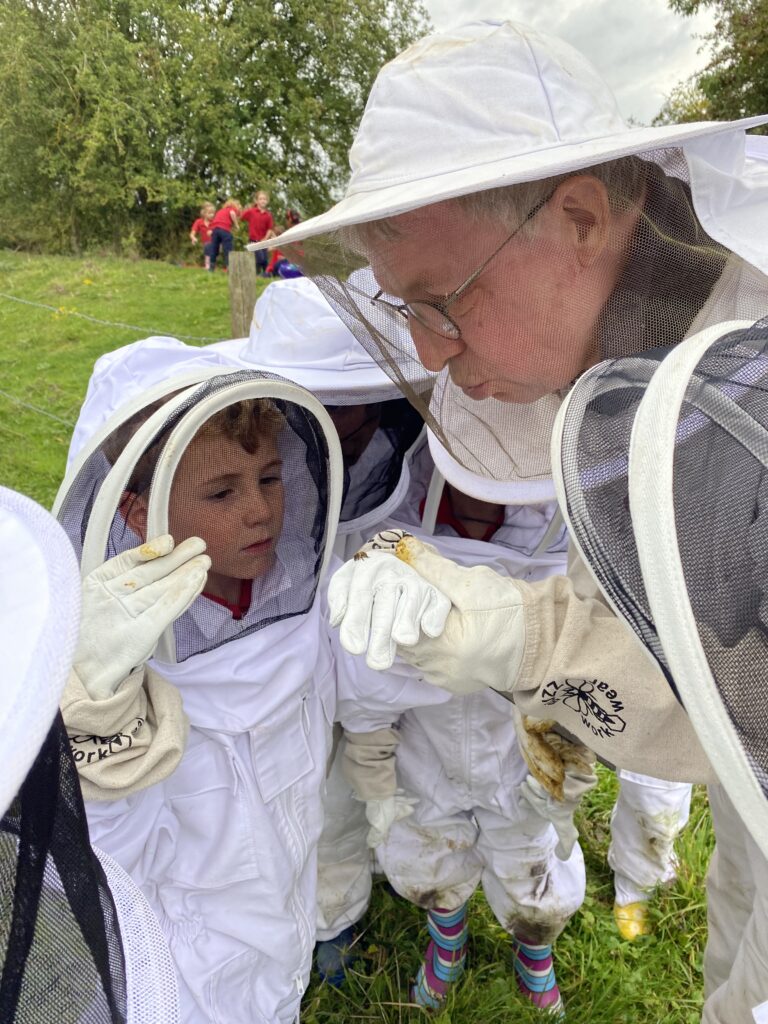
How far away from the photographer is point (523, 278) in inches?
51.1

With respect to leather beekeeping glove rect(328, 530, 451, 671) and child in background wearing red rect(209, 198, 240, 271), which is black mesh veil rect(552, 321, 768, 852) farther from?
child in background wearing red rect(209, 198, 240, 271)

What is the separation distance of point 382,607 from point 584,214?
82 centimetres

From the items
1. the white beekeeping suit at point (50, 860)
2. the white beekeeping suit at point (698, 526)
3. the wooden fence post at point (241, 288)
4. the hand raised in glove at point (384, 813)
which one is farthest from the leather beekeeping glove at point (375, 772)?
the wooden fence post at point (241, 288)

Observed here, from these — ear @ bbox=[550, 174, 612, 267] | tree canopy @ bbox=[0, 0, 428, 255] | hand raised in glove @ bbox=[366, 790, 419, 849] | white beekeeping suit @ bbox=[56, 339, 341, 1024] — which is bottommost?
hand raised in glove @ bbox=[366, 790, 419, 849]

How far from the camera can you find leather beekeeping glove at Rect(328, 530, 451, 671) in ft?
4.10

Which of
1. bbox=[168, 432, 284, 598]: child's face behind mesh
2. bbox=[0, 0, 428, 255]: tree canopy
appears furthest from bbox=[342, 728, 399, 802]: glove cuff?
bbox=[0, 0, 428, 255]: tree canopy

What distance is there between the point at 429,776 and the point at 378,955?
1038 millimetres

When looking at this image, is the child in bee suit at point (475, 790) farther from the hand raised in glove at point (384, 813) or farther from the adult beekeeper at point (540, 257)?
the adult beekeeper at point (540, 257)

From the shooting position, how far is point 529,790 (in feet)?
7.01

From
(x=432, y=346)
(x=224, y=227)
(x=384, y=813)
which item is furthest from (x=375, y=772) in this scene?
(x=224, y=227)

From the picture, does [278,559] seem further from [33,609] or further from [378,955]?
[378,955]

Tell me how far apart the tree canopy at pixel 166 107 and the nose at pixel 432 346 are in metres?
21.4

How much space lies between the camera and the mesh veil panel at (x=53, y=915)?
26.4 inches

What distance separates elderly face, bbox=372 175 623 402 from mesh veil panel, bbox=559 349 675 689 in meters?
0.42
